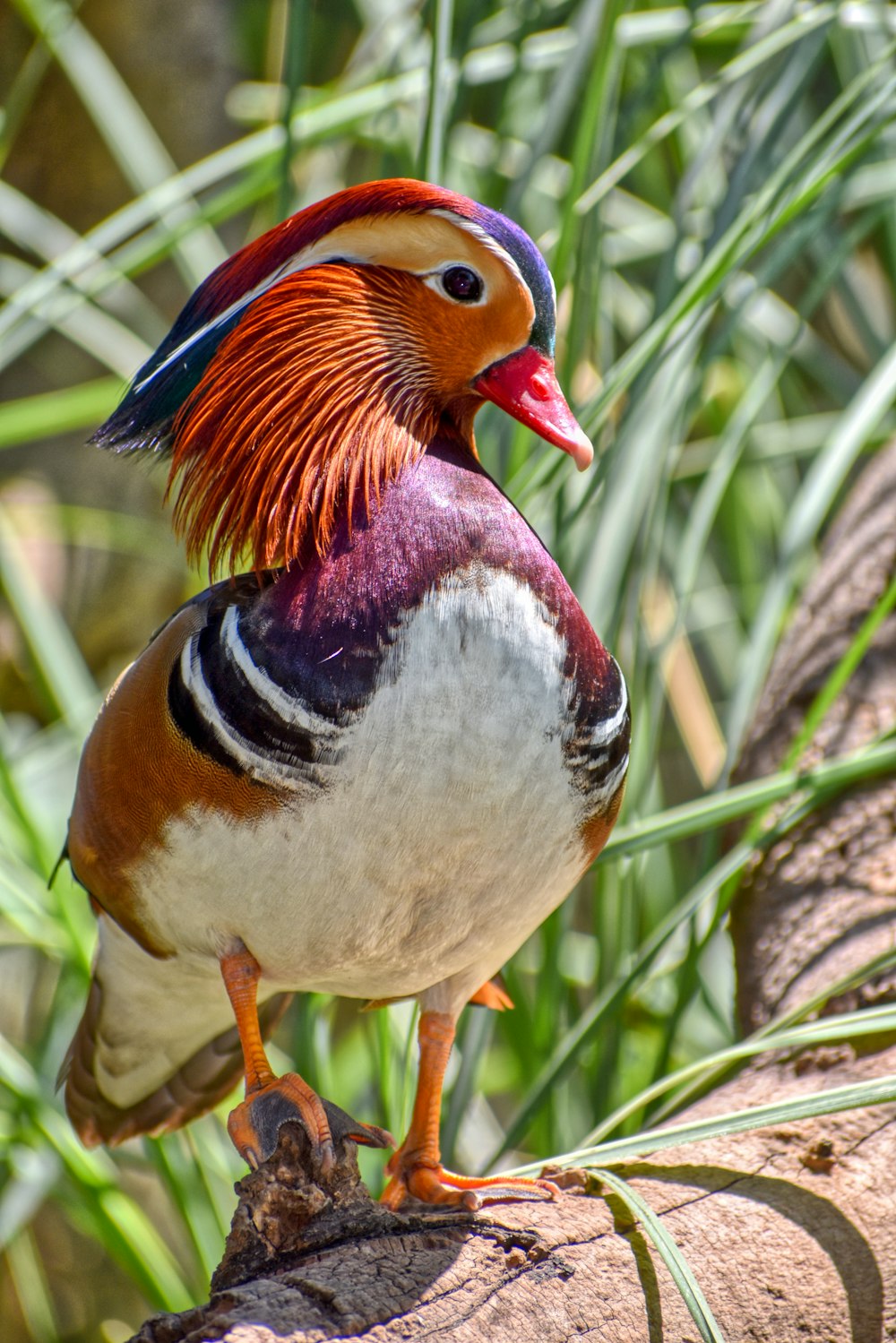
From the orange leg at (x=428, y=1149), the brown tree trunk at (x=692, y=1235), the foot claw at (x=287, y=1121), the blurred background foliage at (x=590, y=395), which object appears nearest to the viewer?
the brown tree trunk at (x=692, y=1235)

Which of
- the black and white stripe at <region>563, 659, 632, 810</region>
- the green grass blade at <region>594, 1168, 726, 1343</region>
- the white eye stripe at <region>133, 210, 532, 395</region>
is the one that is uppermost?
the white eye stripe at <region>133, 210, 532, 395</region>

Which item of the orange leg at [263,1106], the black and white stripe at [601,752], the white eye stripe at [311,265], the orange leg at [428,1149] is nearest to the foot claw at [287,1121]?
the orange leg at [263,1106]

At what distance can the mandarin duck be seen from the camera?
30.7 inches

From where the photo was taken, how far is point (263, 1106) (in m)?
0.83

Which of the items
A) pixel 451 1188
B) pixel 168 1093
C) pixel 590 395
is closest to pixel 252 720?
pixel 451 1188

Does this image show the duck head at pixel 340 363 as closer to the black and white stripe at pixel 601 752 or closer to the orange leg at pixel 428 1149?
the black and white stripe at pixel 601 752

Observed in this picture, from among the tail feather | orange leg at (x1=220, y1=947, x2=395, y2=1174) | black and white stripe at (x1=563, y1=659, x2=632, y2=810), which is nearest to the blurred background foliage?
the tail feather

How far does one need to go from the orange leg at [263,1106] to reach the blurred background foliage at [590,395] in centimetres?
29

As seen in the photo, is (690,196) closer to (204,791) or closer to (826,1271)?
(204,791)

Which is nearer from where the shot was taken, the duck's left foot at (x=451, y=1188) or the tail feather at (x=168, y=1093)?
the duck's left foot at (x=451, y=1188)

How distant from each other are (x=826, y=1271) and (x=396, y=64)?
1.15m

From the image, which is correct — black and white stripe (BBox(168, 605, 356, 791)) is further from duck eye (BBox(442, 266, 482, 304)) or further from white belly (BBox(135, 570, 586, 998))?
duck eye (BBox(442, 266, 482, 304))

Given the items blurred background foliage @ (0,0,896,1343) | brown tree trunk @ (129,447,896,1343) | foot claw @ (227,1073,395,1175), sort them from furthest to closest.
→ blurred background foliage @ (0,0,896,1343) < foot claw @ (227,1073,395,1175) < brown tree trunk @ (129,447,896,1343)

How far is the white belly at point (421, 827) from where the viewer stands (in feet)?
2.53
